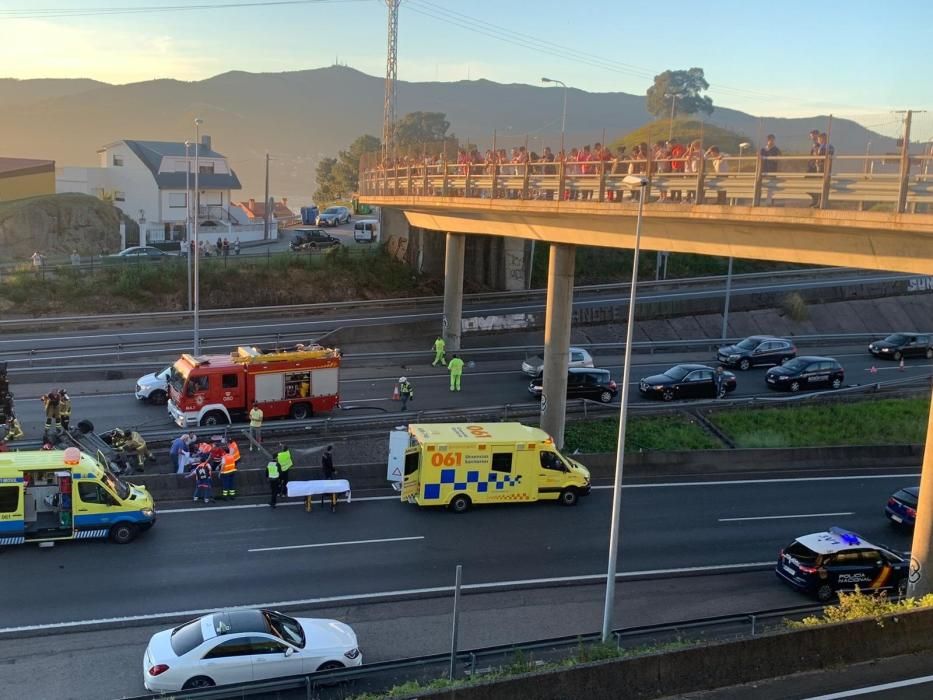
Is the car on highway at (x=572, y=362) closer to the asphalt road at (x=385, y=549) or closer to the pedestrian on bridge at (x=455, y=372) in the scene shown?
the pedestrian on bridge at (x=455, y=372)

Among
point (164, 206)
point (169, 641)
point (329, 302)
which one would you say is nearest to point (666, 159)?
point (169, 641)

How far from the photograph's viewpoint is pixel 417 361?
37.3m

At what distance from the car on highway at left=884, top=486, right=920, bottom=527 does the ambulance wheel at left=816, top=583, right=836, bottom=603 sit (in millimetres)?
5333

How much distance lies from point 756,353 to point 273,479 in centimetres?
2510

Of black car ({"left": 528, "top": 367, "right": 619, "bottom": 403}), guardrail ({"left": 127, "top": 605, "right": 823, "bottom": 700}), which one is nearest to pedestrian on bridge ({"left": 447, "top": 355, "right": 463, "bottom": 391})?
black car ({"left": 528, "top": 367, "right": 619, "bottom": 403})

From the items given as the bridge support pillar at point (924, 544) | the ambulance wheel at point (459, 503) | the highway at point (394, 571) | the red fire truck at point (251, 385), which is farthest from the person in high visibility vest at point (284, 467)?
the bridge support pillar at point (924, 544)

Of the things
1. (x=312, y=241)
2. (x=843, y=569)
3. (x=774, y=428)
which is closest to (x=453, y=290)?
(x=774, y=428)

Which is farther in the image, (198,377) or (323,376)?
(323,376)

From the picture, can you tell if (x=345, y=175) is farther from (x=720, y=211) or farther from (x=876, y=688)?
(x=876, y=688)

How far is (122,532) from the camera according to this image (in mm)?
18578

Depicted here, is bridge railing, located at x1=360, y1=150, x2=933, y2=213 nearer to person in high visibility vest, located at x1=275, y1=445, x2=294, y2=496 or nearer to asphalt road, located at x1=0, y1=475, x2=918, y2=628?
asphalt road, located at x1=0, y1=475, x2=918, y2=628

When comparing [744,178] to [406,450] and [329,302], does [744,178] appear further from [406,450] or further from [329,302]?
[329,302]

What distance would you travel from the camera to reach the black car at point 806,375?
3447 centimetres

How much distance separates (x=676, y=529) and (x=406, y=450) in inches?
277
